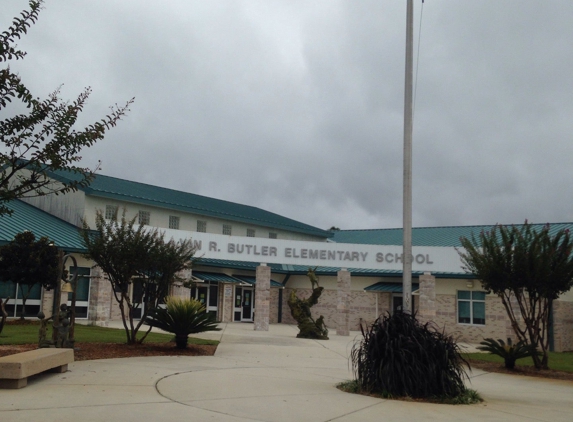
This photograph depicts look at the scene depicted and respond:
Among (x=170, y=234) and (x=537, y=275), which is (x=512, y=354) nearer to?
(x=537, y=275)

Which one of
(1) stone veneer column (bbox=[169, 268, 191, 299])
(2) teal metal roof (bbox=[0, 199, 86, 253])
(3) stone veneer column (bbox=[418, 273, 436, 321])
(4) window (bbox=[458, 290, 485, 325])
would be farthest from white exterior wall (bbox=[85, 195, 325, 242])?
Result: (4) window (bbox=[458, 290, 485, 325])

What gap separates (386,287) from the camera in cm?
3528

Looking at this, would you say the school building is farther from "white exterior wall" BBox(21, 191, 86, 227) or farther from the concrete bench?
the concrete bench

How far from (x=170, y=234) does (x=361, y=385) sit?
20741 millimetres

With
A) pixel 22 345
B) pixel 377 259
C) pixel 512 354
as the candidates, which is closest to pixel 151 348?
pixel 22 345

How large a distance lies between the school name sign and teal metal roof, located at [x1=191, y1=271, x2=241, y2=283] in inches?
136

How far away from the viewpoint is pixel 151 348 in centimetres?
1677

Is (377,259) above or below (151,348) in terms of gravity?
above

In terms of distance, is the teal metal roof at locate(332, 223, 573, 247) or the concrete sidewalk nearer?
the concrete sidewalk

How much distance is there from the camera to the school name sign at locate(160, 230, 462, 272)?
100 feet

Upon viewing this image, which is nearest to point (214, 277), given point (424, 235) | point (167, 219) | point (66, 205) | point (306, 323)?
point (167, 219)

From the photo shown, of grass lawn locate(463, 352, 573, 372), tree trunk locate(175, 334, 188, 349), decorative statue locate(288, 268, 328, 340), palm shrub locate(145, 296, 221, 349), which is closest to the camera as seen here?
palm shrub locate(145, 296, 221, 349)

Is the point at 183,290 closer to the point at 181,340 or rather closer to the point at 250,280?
the point at 250,280

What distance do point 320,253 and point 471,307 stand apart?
823cm
